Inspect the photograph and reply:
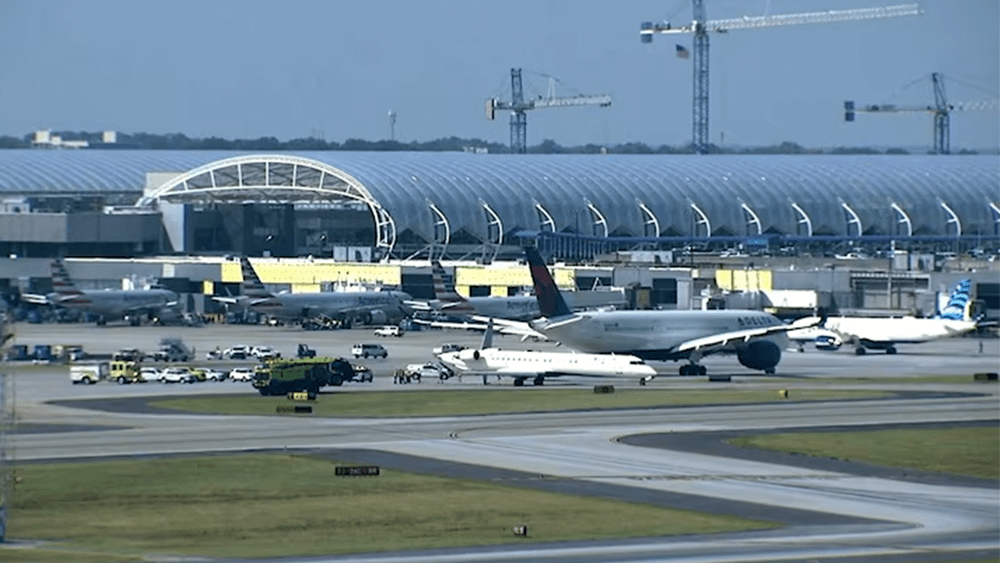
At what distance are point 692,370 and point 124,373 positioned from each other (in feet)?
107

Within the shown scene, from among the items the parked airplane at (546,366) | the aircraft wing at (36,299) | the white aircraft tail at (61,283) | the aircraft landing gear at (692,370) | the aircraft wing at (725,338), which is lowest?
the aircraft landing gear at (692,370)

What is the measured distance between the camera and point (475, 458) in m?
76.2

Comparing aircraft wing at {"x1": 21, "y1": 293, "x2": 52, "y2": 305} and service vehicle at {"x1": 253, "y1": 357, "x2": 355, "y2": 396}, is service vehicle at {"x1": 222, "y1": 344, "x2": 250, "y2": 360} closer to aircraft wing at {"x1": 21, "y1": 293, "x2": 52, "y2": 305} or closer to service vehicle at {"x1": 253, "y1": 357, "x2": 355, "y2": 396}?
service vehicle at {"x1": 253, "y1": 357, "x2": 355, "y2": 396}

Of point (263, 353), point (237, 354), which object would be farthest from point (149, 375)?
point (263, 353)

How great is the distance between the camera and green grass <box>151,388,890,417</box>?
9588 cm

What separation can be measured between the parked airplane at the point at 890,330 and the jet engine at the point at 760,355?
17.5m

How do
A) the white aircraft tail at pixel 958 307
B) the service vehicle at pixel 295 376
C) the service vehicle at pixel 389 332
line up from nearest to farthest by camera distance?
the service vehicle at pixel 295 376 < the white aircraft tail at pixel 958 307 < the service vehicle at pixel 389 332

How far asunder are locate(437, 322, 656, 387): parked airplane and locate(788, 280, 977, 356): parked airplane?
3017cm

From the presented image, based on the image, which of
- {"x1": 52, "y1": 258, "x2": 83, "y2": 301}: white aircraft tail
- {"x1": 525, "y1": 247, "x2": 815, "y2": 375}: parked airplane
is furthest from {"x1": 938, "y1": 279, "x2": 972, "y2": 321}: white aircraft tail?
{"x1": 52, "y1": 258, "x2": 83, "y2": 301}: white aircraft tail

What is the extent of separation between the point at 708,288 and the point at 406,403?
7891 centimetres

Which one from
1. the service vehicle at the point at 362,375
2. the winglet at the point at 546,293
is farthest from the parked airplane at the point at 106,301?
the service vehicle at the point at 362,375

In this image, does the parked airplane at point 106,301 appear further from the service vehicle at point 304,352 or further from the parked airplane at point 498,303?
the service vehicle at point 304,352

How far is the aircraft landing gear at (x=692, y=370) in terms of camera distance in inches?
4751

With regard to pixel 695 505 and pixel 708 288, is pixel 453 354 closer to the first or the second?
pixel 695 505
